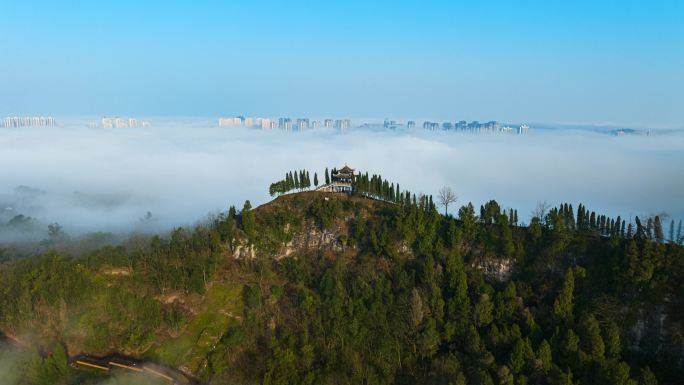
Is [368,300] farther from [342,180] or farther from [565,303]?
[342,180]

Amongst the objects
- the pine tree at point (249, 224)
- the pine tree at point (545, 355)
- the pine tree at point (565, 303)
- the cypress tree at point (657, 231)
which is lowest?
the pine tree at point (545, 355)

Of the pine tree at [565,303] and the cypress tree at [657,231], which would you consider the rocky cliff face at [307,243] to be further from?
the cypress tree at [657,231]

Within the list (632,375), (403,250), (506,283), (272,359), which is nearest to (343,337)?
(272,359)

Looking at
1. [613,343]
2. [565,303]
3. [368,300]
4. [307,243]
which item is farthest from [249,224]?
[613,343]

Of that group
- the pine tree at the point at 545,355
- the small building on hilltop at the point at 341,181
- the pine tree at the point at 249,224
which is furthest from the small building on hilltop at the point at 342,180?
the pine tree at the point at 545,355

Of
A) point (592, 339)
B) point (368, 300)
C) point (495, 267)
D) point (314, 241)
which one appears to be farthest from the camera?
point (314, 241)

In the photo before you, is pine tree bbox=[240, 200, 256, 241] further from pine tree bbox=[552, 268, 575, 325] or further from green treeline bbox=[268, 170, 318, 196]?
pine tree bbox=[552, 268, 575, 325]

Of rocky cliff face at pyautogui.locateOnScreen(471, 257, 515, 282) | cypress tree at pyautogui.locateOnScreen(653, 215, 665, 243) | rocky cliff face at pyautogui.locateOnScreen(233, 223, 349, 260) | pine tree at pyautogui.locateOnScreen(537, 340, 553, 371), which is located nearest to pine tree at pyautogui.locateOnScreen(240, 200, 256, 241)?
rocky cliff face at pyautogui.locateOnScreen(233, 223, 349, 260)

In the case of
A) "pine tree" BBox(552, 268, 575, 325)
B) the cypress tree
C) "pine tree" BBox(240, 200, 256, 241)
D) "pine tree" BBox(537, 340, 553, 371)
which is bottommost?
"pine tree" BBox(537, 340, 553, 371)

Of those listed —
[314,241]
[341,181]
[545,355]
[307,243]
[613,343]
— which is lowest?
[545,355]
